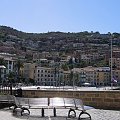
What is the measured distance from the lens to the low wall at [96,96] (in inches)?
529

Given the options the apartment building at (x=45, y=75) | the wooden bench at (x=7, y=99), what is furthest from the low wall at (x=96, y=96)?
the apartment building at (x=45, y=75)

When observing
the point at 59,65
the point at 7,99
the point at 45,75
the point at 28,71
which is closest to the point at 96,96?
the point at 7,99

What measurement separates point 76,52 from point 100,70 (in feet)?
142

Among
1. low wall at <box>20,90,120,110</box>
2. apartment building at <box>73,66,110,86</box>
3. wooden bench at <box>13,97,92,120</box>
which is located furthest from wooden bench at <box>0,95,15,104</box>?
apartment building at <box>73,66,110,86</box>

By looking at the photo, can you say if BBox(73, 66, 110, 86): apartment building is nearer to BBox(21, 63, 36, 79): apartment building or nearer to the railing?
BBox(21, 63, 36, 79): apartment building

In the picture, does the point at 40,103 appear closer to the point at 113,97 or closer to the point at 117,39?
the point at 113,97

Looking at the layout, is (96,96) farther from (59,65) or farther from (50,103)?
(59,65)

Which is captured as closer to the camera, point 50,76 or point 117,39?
point 50,76

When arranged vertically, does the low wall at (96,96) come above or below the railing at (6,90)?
below

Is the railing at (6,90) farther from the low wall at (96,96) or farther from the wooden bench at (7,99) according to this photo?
the wooden bench at (7,99)

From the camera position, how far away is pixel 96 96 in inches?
542

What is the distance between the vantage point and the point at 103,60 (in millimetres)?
179000

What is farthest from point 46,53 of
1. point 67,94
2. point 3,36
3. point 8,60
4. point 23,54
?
point 67,94

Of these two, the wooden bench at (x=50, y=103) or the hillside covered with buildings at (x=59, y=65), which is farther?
the hillside covered with buildings at (x=59, y=65)
